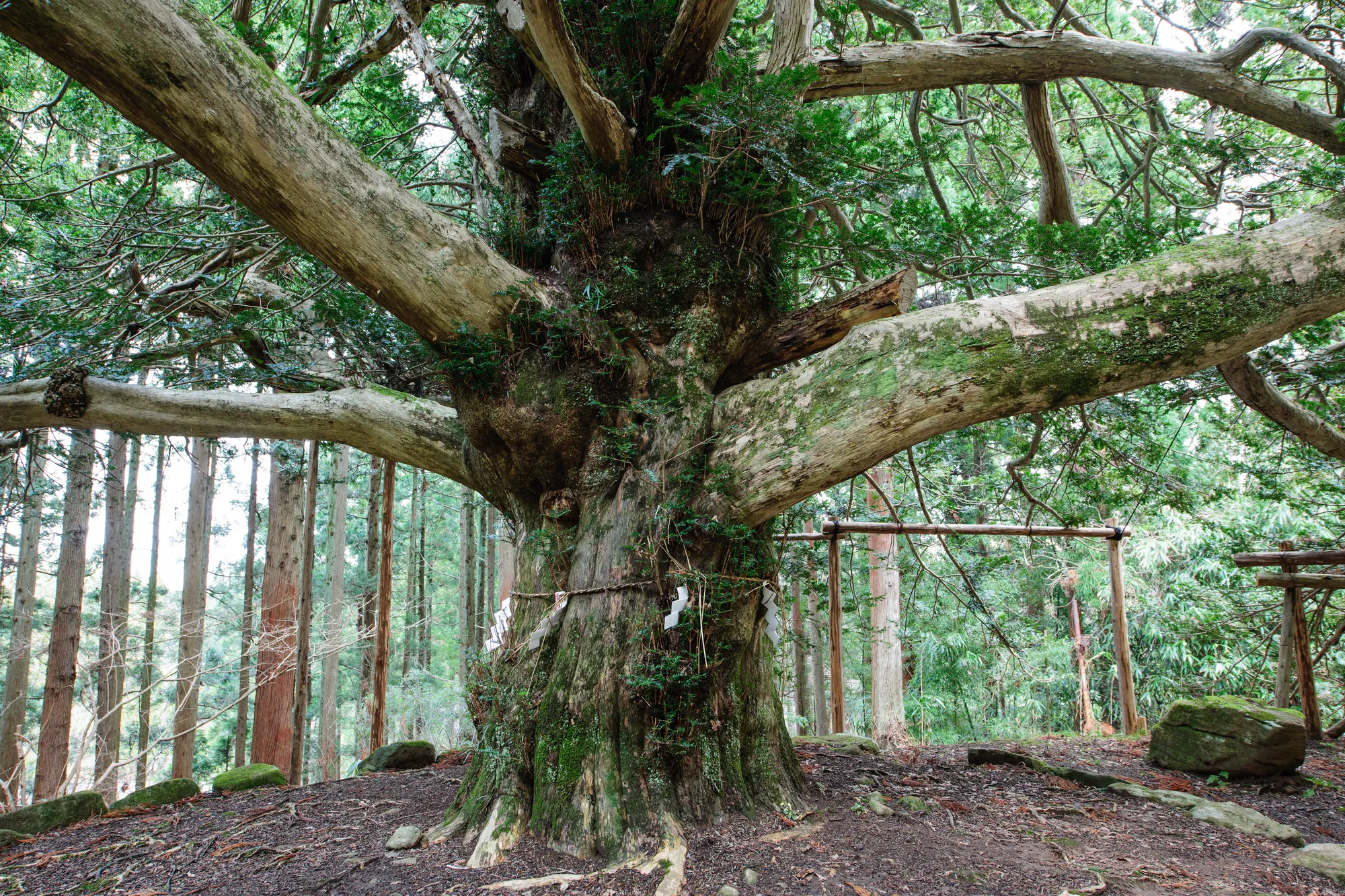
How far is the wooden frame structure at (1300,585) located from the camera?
5492mm

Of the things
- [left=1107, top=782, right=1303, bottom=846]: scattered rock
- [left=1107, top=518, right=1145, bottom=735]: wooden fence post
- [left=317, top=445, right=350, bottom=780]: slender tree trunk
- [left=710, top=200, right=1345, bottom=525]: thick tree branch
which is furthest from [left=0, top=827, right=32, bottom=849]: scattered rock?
[left=1107, top=518, right=1145, bottom=735]: wooden fence post

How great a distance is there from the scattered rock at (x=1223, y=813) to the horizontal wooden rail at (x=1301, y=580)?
2.84 metres

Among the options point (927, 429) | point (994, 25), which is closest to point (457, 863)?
point (927, 429)

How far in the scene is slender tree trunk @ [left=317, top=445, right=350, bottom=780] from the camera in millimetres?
10969

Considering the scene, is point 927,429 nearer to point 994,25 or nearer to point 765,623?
point 765,623

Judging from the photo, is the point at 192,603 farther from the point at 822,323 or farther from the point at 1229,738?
the point at 1229,738

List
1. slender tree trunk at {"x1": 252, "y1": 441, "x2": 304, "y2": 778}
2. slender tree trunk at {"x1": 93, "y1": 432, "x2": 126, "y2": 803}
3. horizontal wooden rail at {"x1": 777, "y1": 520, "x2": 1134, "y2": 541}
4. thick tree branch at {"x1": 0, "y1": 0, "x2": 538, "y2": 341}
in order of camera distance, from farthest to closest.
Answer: slender tree trunk at {"x1": 93, "y1": 432, "x2": 126, "y2": 803}
slender tree trunk at {"x1": 252, "y1": 441, "x2": 304, "y2": 778}
horizontal wooden rail at {"x1": 777, "y1": 520, "x2": 1134, "y2": 541}
thick tree branch at {"x1": 0, "y1": 0, "x2": 538, "y2": 341}

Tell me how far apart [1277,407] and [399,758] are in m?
6.08

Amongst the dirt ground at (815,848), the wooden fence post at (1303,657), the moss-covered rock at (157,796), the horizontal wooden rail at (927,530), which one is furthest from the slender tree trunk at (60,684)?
the wooden fence post at (1303,657)

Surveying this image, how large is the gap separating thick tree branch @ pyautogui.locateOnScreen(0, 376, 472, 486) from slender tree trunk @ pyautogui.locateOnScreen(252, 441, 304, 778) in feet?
10.6

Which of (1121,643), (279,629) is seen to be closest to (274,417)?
(279,629)

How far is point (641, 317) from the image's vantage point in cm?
358

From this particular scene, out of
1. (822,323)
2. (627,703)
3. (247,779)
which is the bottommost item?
(247,779)

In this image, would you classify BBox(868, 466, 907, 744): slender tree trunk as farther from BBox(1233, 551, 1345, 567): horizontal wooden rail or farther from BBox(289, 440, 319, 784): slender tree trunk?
BBox(289, 440, 319, 784): slender tree trunk
